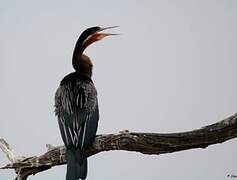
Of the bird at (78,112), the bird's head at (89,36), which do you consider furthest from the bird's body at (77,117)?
the bird's head at (89,36)

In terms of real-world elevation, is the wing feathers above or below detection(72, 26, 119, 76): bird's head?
below

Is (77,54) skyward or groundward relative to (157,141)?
skyward

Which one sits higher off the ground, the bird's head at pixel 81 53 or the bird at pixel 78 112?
the bird's head at pixel 81 53

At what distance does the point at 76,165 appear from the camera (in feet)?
4.64

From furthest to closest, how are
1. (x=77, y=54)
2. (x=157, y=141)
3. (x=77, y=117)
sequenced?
(x=77, y=54)
(x=77, y=117)
(x=157, y=141)

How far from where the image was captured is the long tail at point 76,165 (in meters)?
1.40

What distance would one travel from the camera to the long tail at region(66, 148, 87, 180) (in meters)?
1.40

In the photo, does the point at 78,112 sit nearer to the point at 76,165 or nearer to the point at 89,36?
the point at 76,165

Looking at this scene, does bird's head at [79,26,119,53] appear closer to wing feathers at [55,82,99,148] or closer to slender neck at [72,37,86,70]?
slender neck at [72,37,86,70]

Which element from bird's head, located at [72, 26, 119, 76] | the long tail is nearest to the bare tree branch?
the long tail

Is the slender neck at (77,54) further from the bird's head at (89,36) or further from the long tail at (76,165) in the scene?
the long tail at (76,165)

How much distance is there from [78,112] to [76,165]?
8.9 inches

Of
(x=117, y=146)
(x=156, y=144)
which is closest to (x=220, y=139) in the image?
(x=156, y=144)

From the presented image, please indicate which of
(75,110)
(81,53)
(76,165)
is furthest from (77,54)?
(76,165)
